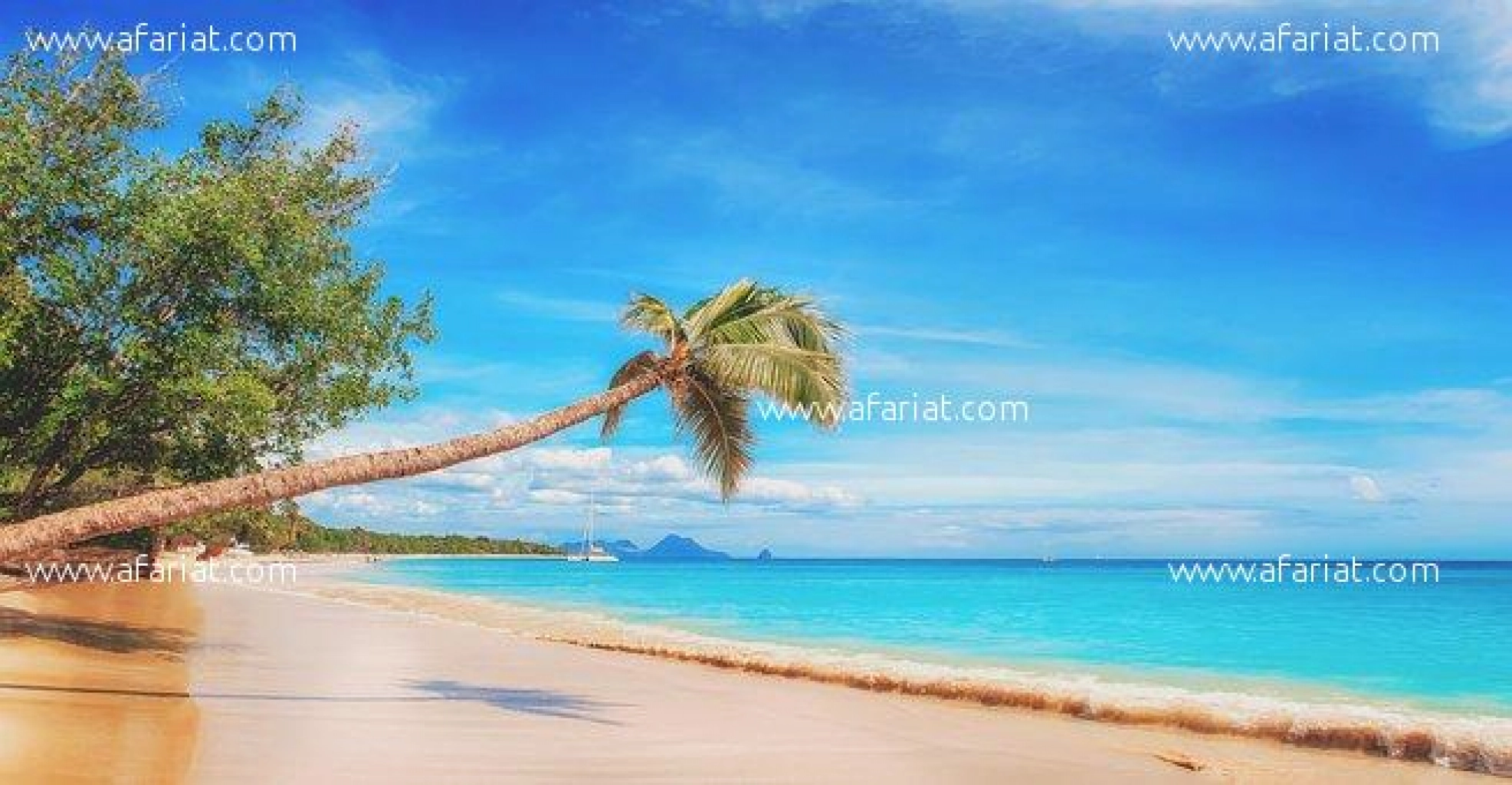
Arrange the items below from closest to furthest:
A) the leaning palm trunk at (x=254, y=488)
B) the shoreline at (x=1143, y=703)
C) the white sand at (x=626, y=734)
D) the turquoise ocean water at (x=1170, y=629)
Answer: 1. the leaning palm trunk at (x=254, y=488)
2. the white sand at (x=626, y=734)
3. the shoreline at (x=1143, y=703)
4. the turquoise ocean water at (x=1170, y=629)

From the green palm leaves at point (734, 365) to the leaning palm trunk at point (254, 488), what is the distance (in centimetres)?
133

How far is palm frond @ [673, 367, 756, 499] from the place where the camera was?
1260 cm

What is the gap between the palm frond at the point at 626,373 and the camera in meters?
12.2

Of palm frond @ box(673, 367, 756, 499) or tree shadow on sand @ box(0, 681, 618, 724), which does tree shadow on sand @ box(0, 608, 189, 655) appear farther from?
palm frond @ box(673, 367, 756, 499)

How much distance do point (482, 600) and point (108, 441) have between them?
35945mm

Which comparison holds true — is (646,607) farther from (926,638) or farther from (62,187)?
(62,187)

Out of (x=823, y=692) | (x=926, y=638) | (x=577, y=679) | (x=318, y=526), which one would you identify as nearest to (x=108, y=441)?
(x=577, y=679)

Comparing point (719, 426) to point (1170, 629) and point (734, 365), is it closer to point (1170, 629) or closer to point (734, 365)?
point (734, 365)

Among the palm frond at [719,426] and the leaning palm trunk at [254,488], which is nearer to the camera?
the leaning palm trunk at [254,488]

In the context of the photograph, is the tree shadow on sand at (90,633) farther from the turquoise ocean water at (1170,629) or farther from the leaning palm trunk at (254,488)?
the turquoise ocean water at (1170,629)

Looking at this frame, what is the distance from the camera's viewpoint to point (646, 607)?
5253 centimetres

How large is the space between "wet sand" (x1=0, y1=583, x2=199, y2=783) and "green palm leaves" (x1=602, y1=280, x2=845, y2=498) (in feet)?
17.5

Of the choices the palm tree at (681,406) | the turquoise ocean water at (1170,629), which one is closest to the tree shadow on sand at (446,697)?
the palm tree at (681,406)

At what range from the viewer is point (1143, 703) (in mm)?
18047
